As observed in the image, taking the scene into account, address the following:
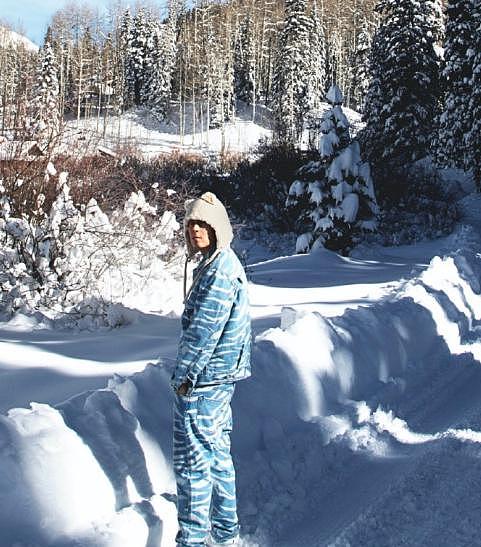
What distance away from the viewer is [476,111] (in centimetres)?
2281

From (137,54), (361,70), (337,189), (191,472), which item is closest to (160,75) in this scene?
(137,54)

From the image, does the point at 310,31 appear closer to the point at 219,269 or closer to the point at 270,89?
the point at 270,89

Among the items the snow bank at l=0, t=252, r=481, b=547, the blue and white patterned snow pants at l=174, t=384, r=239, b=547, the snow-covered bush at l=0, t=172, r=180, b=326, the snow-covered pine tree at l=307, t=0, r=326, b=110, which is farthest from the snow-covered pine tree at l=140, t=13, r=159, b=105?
the blue and white patterned snow pants at l=174, t=384, r=239, b=547

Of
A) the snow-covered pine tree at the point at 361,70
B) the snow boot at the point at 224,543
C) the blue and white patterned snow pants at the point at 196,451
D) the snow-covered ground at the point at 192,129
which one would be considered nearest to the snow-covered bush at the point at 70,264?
the snow boot at the point at 224,543

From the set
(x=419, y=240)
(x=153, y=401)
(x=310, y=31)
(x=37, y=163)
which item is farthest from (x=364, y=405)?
(x=310, y=31)

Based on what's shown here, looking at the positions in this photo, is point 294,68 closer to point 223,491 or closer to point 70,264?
point 70,264

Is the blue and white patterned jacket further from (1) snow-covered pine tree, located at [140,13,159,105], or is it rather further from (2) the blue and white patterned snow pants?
(1) snow-covered pine tree, located at [140,13,159,105]

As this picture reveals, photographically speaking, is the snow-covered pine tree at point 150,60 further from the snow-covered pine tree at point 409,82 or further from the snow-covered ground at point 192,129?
the snow-covered pine tree at point 409,82

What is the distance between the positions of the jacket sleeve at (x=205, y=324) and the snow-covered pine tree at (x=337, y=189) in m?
12.2

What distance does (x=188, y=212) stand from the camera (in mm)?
2785

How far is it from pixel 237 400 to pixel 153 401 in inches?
25.1

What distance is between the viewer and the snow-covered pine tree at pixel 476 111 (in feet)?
74.6

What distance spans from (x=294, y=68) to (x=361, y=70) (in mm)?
8875

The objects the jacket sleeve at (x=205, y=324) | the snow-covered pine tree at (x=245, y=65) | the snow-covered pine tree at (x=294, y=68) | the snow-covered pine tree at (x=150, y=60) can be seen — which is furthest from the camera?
the snow-covered pine tree at (x=245, y=65)
